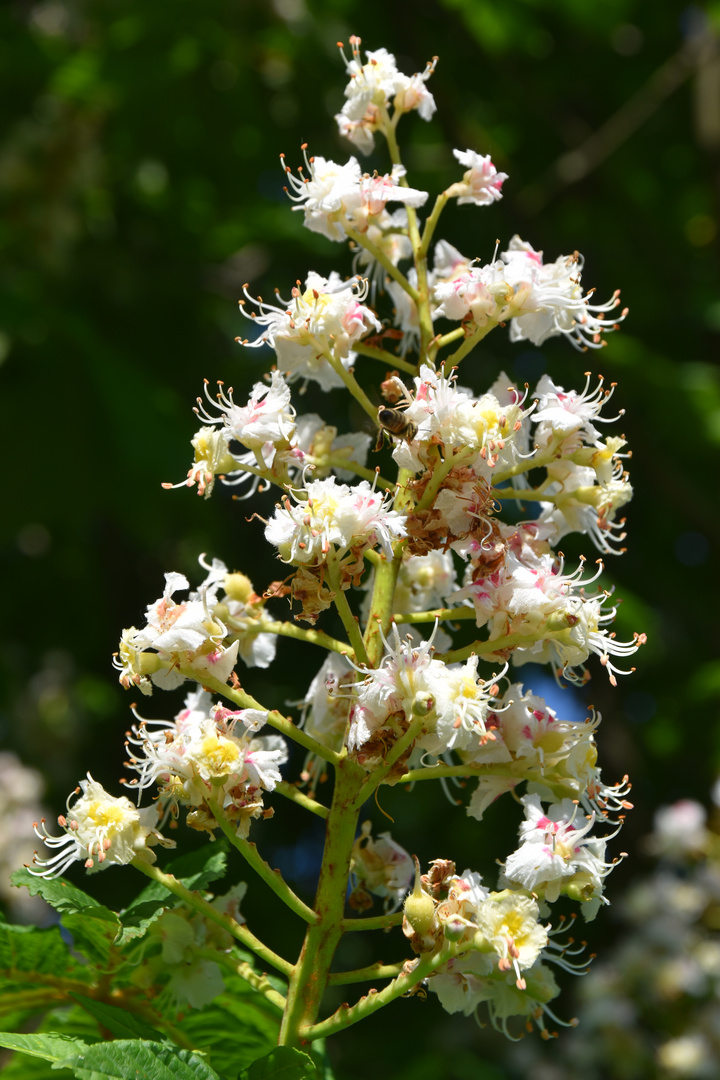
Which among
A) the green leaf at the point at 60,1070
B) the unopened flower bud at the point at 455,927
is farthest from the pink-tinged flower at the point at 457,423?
the green leaf at the point at 60,1070

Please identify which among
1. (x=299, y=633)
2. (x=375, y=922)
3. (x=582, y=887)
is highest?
(x=299, y=633)

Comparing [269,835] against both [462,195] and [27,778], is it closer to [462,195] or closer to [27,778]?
[27,778]

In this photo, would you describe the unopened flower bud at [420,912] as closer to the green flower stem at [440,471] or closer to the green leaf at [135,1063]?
the green leaf at [135,1063]

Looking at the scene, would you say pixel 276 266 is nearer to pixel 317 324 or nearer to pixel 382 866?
pixel 317 324

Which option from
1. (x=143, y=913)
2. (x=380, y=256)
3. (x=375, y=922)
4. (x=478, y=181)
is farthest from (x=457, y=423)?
(x=143, y=913)

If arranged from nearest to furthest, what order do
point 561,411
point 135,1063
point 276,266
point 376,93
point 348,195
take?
point 135,1063
point 561,411
point 348,195
point 376,93
point 276,266

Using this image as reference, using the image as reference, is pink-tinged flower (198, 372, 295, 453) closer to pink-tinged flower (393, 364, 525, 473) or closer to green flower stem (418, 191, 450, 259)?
pink-tinged flower (393, 364, 525, 473)

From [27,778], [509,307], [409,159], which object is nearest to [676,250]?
[409,159]
